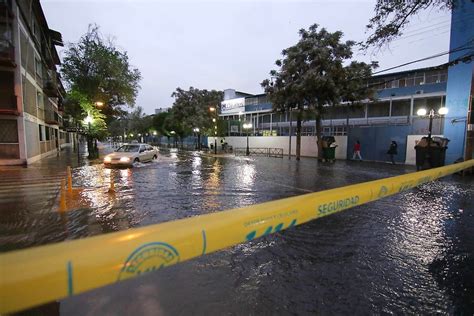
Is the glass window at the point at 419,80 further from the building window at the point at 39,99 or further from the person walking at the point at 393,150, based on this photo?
the building window at the point at 39,99

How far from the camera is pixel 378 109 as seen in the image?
1517 inches

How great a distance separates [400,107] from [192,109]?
31756mm

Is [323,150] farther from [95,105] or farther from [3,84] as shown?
[3,84]

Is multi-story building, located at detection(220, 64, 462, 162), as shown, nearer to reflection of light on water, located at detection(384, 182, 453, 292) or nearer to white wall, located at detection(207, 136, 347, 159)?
white wall, located at detection(207, 136, 347, 159)

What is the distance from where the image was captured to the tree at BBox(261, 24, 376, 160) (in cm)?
1833

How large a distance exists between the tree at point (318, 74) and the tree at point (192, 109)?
73.3 ft

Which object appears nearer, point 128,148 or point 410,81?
point 128,148

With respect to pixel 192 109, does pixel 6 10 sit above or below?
above

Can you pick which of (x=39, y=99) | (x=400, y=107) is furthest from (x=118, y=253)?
(x=400, y=107)

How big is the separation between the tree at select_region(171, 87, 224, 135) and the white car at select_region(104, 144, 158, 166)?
20722 mm

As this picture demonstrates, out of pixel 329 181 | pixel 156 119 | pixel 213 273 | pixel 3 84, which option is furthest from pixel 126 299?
pixel 156 119

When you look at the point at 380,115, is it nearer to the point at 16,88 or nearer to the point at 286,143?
the point at 286,143

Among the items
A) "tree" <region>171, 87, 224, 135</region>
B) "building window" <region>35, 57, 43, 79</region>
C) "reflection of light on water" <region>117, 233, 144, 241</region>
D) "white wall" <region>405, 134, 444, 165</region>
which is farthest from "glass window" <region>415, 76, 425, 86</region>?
"building window" <region>35, 57, 43, 79</region>

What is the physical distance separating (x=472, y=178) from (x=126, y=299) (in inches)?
614
